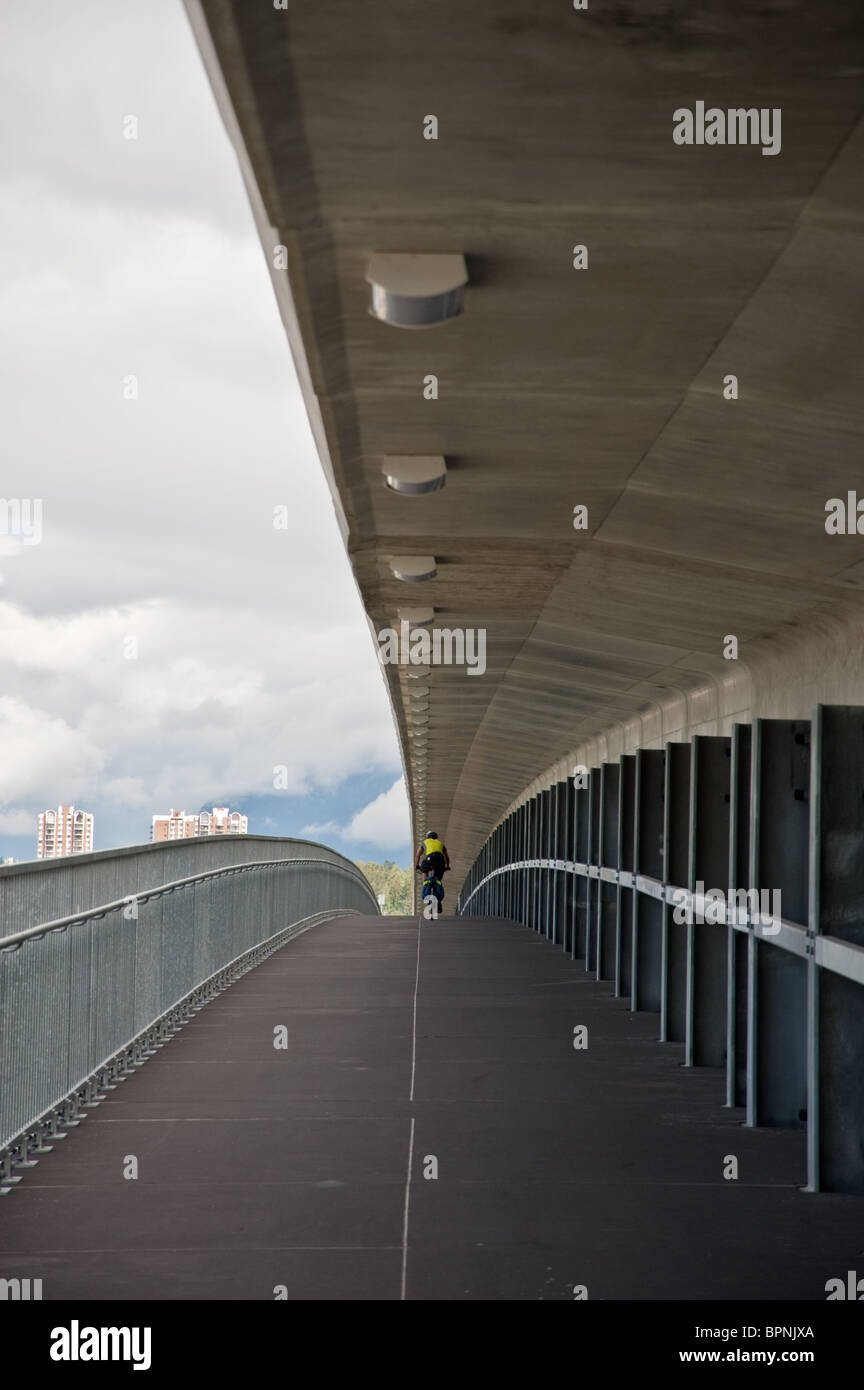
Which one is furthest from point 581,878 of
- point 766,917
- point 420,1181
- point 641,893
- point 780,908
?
point 420,1181

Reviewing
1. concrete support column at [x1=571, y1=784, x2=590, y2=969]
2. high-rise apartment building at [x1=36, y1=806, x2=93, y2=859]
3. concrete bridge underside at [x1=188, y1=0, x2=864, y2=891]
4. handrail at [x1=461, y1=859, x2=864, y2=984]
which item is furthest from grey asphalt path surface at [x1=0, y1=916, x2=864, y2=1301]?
high-rise apartment building at [x1=36, y1=806, x2=93, y2=859]

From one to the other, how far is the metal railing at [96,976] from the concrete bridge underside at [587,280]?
2984 millimetres

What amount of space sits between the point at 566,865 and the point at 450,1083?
39.2 feet

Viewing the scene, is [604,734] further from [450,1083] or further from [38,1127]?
[38,1127]

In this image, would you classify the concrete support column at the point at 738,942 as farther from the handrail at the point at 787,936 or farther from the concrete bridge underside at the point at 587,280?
the concrete bridge underside at the point at 587,280

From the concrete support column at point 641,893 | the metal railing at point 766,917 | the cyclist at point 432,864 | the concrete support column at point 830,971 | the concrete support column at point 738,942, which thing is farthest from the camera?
the cyclist at point 432,864

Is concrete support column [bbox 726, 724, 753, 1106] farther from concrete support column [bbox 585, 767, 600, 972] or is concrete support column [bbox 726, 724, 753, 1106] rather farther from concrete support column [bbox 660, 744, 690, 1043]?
concrete support column [bbox 585, 767, 600, 972]

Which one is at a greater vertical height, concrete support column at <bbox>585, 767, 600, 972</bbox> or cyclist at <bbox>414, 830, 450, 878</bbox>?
cyclist at <bbox>414, 830, 450, 878</bbox>

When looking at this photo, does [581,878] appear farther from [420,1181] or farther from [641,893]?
[420,1181]

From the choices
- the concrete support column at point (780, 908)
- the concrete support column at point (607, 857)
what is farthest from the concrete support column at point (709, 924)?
the concrete support column at point (607, 857)

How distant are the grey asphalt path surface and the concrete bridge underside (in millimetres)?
3365

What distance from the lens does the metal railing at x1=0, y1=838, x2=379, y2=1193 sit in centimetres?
800

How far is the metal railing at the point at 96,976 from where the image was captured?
8.00m

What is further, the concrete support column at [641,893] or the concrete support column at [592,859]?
the concrete support column at [592,859]
